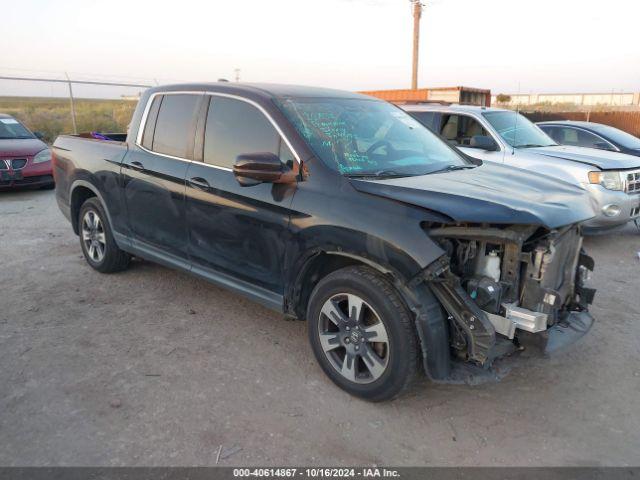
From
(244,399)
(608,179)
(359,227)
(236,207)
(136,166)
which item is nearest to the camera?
(359,227)

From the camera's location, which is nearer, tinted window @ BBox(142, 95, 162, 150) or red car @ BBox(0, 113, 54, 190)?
tinted window @ BBox(142, 95, 162, 150)

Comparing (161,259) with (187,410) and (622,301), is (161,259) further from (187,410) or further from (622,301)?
(622,301)

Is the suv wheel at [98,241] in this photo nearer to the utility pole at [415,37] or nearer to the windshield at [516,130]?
the windshield at [516,130]

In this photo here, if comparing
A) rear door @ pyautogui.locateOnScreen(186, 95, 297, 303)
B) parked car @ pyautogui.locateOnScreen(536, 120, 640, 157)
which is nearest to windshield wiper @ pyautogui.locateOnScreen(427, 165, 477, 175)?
rear door @ pyautogui.locateOnScreen(186, 95, 297, 303)

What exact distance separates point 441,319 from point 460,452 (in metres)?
0.71

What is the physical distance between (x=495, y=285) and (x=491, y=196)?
1.72ft

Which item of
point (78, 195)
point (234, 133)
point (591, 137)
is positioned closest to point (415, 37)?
point (591, 137)

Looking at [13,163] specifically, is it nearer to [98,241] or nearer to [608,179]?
[98,241]

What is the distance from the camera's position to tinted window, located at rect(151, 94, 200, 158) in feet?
14.1

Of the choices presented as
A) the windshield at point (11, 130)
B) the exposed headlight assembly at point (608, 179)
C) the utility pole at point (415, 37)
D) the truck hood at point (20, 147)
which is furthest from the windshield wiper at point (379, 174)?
the utility pole at point (415, 37)

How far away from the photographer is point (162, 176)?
4363 mm

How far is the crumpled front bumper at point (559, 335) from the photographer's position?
300 cm

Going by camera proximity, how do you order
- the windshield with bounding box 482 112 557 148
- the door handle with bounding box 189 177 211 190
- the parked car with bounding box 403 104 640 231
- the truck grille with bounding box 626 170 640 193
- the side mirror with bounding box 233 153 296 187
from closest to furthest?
the side mirror with bounding box 233 153 296 187, the door handle with bounding box 189 177 211 190, the parked car with bounding box 403 104 640 231, the truck grille with bounding box 626 170 640 193, the windshield with bounding box 482 112 557 148

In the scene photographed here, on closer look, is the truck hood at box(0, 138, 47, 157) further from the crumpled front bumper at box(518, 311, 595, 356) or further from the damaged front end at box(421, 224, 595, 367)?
the crumpled front bumper at box(518, 311, 595, 356)
